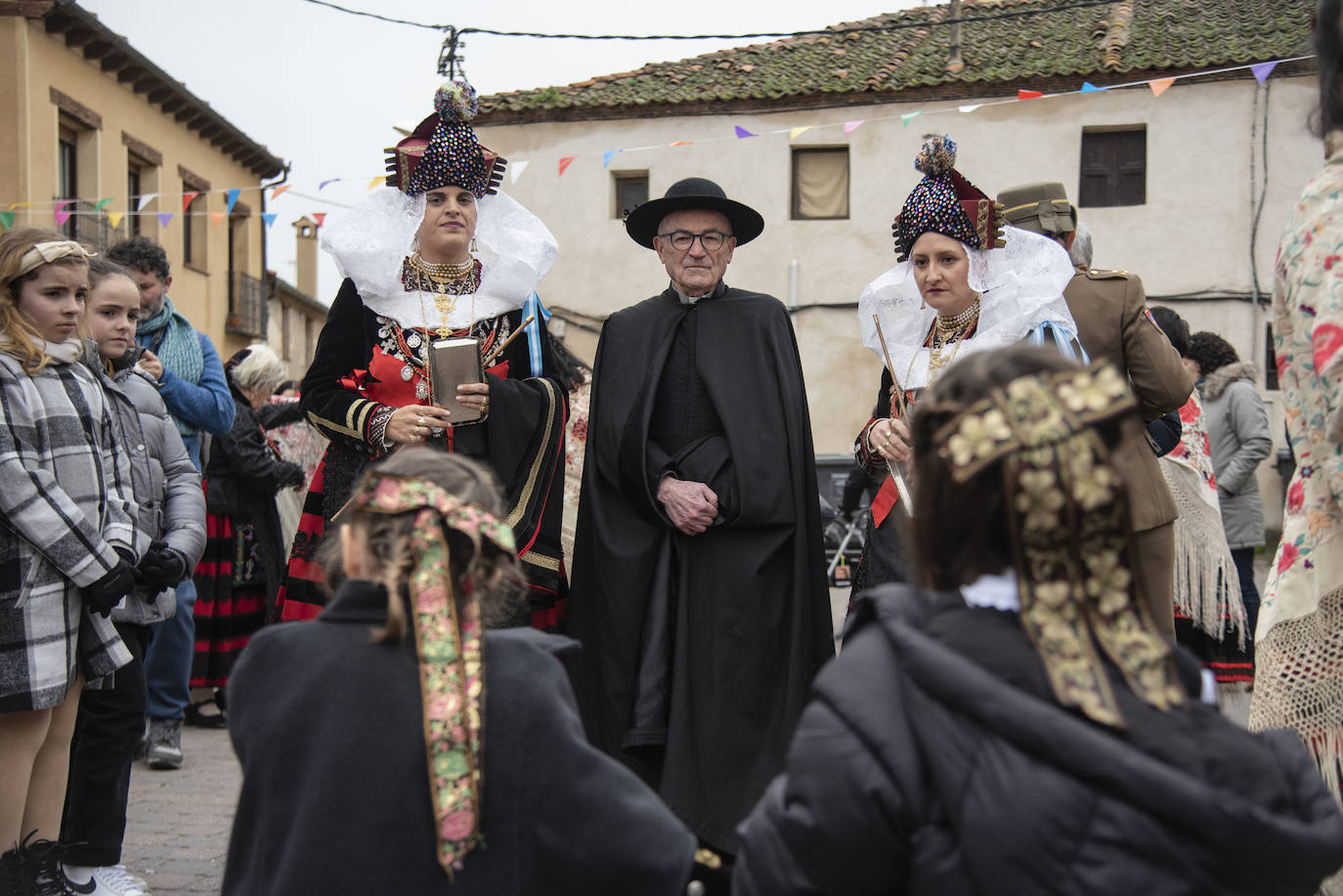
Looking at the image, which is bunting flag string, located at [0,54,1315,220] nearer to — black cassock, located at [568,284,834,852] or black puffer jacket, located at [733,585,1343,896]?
black cassock, located at [568,284,834,852]

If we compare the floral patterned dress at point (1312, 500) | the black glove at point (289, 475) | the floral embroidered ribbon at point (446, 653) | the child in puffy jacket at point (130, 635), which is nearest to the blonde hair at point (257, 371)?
the black glove at point (289, 475)

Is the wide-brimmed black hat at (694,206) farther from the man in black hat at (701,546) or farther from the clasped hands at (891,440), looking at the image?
the clasped hands at (891,440)

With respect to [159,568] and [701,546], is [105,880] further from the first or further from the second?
[701,546]

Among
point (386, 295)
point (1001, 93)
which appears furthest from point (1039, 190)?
point (1001, 93)

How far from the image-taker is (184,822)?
15.4 feet

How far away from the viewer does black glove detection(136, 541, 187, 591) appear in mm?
3752

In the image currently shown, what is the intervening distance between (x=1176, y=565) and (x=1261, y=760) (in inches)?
162

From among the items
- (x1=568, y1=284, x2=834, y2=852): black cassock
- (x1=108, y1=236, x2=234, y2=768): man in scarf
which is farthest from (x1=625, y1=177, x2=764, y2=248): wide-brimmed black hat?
(x1=108, y1=236, x2=234, y2=768): man in scarf

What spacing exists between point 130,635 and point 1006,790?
3.14m

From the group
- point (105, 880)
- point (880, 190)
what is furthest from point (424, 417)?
point (880, 190)

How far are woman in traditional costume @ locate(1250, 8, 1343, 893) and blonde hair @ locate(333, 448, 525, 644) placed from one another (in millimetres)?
1547

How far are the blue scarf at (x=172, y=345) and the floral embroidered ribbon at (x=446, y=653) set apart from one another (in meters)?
3.88

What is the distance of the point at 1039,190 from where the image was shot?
4660 millimetres

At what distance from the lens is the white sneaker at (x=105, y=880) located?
3.60 m
